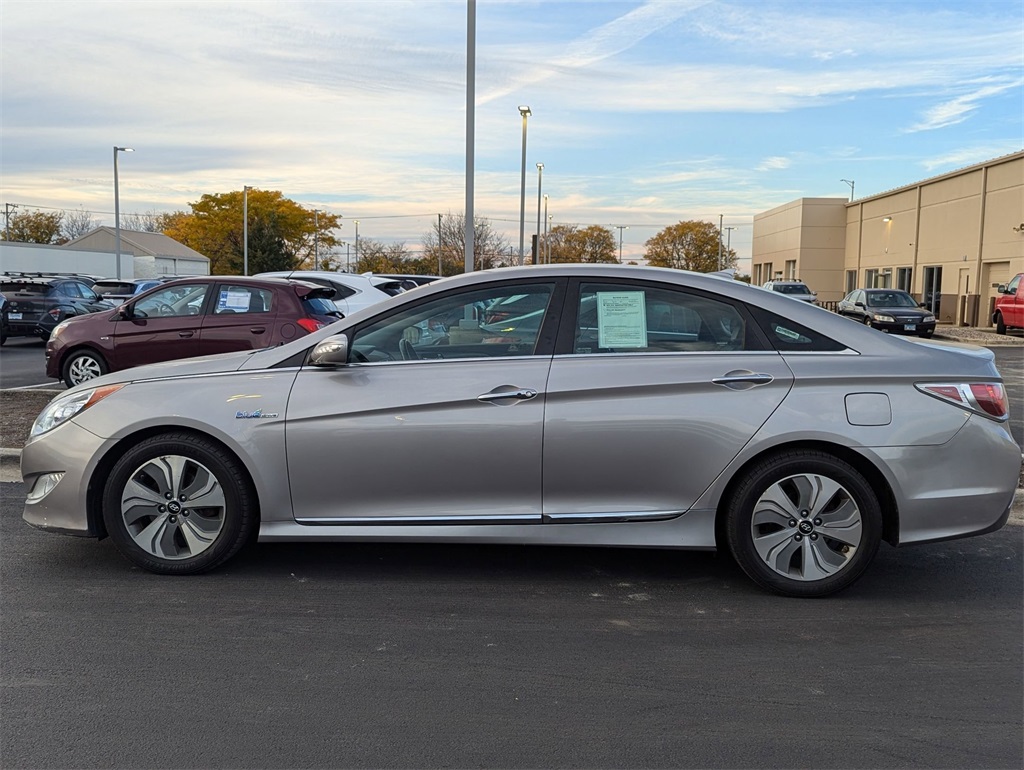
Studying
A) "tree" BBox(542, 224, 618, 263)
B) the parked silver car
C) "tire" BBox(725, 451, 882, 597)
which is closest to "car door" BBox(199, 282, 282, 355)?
the parked silver car

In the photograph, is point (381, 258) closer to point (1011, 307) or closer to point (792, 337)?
point (1011, 307)

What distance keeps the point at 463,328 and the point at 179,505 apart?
5.65ft

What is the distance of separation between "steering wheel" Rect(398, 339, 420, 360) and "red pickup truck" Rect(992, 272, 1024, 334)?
26.5m

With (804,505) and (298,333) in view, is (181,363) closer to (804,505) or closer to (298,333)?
(804,505)

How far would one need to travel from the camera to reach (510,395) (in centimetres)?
438

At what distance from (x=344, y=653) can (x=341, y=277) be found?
34.6 ft

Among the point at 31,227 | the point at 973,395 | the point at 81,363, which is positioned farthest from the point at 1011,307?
the point at 31,227

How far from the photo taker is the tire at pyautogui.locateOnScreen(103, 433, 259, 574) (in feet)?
14.9

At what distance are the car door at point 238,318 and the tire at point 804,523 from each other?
6.76 m

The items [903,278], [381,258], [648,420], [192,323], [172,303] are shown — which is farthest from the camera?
[381,258]

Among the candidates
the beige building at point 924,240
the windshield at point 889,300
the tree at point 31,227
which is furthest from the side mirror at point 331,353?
the tree at point 31,227

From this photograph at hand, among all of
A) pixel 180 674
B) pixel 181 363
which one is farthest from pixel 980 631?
pixel 181 363

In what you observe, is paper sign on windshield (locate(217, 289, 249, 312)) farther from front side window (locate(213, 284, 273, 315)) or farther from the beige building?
the beige building

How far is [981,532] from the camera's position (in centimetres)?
444
